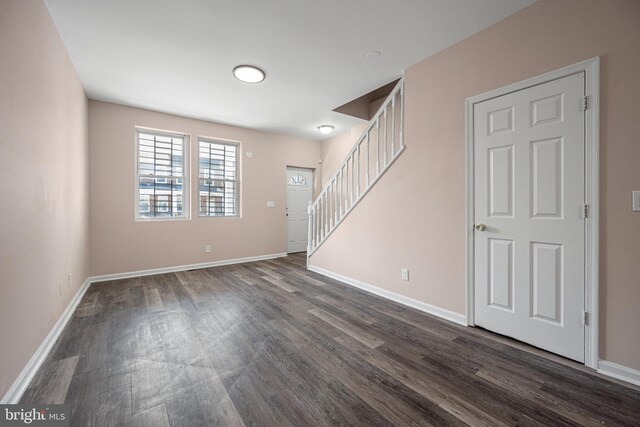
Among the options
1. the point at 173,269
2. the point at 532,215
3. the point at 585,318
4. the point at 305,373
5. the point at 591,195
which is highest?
the point at 591,195

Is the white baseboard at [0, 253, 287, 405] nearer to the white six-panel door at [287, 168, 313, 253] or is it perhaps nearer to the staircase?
the white six-panel door at [287, 168, 313, 253]

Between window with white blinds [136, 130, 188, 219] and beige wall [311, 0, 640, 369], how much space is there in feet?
9.65

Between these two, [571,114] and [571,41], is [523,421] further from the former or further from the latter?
[571,41]

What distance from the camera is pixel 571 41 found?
73.4 inches

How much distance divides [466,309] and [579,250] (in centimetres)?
100

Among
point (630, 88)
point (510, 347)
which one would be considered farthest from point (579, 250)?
point (630, 88)

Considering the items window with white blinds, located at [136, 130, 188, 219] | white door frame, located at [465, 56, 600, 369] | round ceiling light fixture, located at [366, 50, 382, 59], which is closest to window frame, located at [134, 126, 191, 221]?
window with white blinds, located at [136, 130, 188, 219]

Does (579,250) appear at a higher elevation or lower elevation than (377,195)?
lower

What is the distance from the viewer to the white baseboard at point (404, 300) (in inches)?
98.9

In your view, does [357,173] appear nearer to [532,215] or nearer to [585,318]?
[532,215]

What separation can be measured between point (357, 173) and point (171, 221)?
129 inches

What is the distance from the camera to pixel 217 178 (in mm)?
5012

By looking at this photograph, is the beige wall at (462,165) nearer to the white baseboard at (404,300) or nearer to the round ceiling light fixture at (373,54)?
the white baseboard at (404,300)

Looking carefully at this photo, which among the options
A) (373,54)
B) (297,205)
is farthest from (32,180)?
(297,205)
